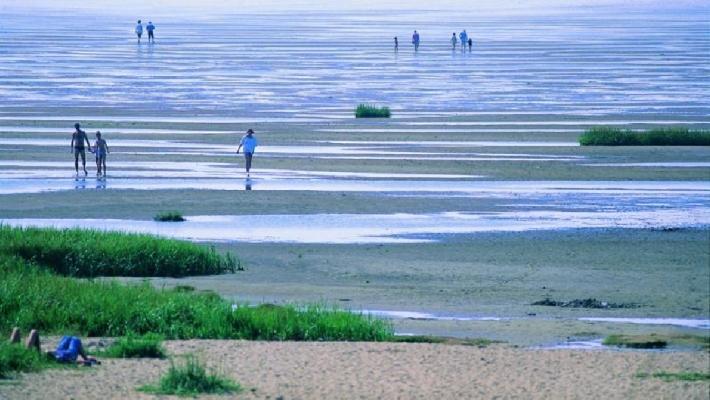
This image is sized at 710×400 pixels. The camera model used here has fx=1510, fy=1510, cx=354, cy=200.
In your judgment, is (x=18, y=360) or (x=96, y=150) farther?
(x=96, y=150)

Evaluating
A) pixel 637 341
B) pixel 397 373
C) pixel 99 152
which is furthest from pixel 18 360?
pixel 99 152

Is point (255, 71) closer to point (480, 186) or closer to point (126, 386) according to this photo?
point (480, 186)

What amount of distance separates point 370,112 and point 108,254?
3016cm

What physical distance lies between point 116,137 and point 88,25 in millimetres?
108210

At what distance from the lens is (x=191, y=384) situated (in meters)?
15.6

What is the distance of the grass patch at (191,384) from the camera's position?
1555 cm

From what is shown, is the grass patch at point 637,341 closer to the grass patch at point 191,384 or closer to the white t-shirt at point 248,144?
the grass patch at point 191,384

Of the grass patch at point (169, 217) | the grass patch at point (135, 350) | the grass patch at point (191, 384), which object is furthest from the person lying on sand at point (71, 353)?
the grass patch at point (169, 217)

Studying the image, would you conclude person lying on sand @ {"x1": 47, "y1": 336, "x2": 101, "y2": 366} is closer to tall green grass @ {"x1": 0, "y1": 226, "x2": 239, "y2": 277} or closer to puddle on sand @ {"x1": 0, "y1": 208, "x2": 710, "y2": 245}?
tall green grass @ {"x1": 0, "y1": 226, "x2": 239, "y2": 277}

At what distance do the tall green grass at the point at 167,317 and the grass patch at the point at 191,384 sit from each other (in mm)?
3009

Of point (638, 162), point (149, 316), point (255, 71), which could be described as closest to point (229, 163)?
point (638, 162)

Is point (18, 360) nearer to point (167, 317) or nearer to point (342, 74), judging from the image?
point (167, 317)

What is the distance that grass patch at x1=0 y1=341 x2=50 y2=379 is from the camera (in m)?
16.0

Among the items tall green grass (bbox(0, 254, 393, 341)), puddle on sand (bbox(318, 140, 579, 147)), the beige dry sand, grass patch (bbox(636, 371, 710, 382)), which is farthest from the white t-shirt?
grass patch (bbox(636, 371, 710, 382))
